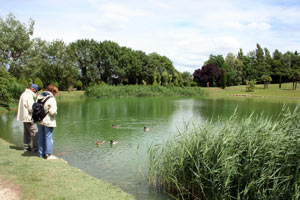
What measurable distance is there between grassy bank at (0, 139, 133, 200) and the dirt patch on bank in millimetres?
77

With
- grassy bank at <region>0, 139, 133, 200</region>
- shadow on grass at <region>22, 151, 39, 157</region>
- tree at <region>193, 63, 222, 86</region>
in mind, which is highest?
tree at <region>193, 63, 222, 86</region>

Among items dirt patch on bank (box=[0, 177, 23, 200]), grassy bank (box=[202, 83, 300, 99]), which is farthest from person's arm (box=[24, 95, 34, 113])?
grassy bank (box=[202, 83, 300, 99])

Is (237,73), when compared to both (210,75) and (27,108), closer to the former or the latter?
(210,75)

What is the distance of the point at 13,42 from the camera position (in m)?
24.0

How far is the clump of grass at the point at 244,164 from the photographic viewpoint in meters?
5.32

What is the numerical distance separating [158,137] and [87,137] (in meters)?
3.57

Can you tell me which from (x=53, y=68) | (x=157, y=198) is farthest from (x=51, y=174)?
(x=53, y=68)

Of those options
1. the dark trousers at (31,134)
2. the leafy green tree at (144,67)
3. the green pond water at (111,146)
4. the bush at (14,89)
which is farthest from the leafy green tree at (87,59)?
the dark trousers at (31,134)

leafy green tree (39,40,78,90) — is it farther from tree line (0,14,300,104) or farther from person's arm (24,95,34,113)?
person's arm (24,95,34,113)

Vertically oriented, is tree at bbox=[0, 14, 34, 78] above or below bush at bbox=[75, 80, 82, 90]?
above

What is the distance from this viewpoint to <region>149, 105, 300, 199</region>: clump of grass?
17.5 ft

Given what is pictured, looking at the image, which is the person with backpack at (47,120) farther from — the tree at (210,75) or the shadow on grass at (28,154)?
the tree at (210,75)

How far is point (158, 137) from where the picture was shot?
13.2m

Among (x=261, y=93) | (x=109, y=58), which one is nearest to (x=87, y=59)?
(x=109, y=58)
